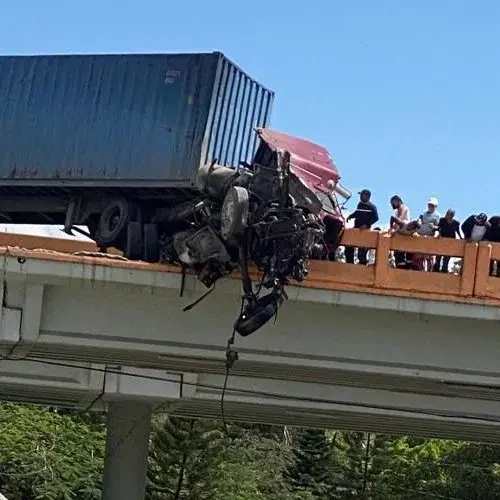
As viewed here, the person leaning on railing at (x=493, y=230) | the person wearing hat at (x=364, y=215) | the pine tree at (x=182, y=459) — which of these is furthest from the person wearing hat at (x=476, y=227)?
the pine tree at (x=182, y=459)

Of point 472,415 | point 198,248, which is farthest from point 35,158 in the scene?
point 472,415

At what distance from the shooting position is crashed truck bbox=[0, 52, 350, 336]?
39.5 ft

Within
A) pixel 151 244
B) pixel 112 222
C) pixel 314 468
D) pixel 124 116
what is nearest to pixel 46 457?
pixel 314 468

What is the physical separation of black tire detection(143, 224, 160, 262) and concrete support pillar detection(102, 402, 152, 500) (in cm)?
670

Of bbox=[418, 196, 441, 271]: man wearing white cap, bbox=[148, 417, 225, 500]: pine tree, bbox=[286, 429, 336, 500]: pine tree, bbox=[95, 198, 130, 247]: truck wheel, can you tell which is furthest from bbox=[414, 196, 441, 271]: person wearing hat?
bbox=[286, 429, 336, 500]: pine tree

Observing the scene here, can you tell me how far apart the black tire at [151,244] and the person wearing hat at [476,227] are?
3.87m

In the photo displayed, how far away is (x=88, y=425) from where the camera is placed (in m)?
33.6

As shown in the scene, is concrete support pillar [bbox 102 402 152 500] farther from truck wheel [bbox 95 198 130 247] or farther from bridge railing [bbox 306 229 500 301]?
bridge railing [bbox 306 229 500 301]

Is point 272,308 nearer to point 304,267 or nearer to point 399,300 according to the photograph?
point 304,267

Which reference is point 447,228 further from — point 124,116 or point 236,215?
point 124,116

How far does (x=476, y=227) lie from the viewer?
13359 mm

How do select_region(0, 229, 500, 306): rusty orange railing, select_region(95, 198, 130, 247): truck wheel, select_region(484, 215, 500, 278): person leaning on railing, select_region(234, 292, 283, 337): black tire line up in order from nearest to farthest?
select_region(234, 292, 283, 337): black tire → select_region(0, 229, 500, 306): rusty orange railing → select_region(484, 215, 500, 278): person leaning on railing → select_region(95, 198, 130, 247): truck wheel

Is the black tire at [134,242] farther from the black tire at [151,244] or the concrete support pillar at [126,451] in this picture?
the concrete support pillar at [126,451]

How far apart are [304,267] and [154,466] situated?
76.2 feet
